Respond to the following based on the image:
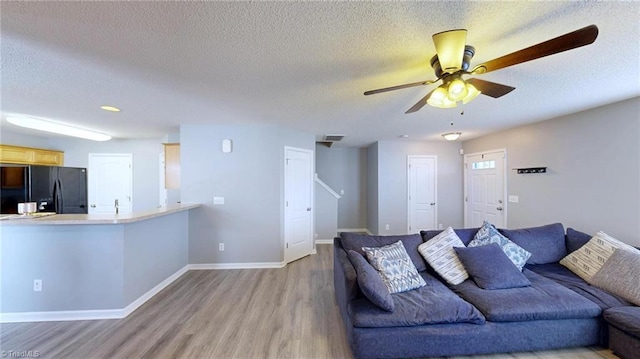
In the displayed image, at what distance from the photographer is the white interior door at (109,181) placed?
516 cm

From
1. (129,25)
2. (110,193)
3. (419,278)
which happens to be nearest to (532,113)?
A: (419,278)

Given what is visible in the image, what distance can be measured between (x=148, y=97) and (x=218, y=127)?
1318 millimetres

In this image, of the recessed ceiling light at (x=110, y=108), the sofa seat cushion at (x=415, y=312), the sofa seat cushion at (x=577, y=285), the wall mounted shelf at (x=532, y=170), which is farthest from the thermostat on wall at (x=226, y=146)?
the wall mounted shelf at (x=532, y=170)

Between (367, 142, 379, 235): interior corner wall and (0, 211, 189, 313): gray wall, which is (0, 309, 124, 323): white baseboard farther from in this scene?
(367, 142, 379, 235): interior corner wall

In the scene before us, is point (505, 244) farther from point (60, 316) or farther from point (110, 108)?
point (110, 108)

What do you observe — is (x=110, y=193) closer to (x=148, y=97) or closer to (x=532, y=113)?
(x=148, y=97)

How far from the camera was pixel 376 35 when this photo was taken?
1.53m

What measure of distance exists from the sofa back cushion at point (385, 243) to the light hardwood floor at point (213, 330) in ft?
2.42

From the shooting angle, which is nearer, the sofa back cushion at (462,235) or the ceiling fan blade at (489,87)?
the ceiling fan blade at (489,87)

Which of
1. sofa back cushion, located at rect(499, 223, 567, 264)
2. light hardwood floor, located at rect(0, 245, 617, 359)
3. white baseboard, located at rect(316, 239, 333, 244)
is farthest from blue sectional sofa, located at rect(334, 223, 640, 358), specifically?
white baseboard, located at rect(316, 239, 333, 244)

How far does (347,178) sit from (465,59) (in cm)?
526

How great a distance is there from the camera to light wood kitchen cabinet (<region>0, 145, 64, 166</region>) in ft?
13.4

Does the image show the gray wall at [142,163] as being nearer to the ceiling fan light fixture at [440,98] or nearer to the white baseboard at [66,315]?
the white baseboard at [66,315]

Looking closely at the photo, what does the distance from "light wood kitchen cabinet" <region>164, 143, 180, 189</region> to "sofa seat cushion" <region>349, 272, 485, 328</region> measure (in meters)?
3.74
